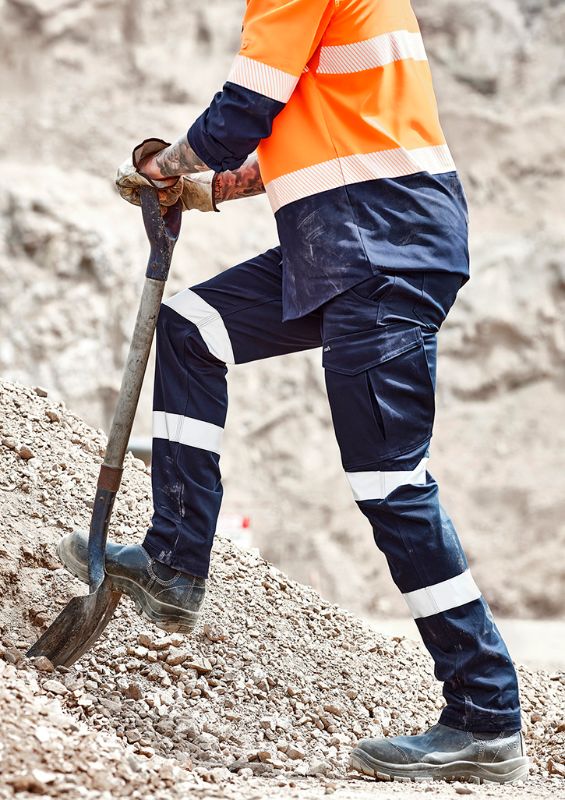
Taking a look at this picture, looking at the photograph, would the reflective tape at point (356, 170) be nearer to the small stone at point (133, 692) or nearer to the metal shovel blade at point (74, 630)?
the metal shovel blade at point (74, 630)

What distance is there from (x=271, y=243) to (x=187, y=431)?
333 inches

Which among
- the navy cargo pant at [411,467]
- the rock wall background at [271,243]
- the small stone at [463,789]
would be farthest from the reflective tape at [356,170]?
the rock wall background at [271,243]

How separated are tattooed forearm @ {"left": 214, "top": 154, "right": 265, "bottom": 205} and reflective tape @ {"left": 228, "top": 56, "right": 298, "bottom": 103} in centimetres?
55

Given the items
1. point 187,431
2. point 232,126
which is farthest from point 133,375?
point 232,126

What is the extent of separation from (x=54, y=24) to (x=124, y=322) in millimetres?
3857

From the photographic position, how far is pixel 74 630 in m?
2.84

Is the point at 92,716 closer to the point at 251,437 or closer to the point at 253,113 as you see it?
the point at 253,113

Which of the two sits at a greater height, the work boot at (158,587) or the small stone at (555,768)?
the work boot at (158,587)

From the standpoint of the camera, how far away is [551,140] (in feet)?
40.2

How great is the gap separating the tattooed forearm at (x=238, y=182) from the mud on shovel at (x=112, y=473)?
136 millimetres

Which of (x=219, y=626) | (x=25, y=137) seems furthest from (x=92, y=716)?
(x=25, y=137)

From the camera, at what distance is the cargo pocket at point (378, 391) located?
8.33 ft

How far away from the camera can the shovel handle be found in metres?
2.91

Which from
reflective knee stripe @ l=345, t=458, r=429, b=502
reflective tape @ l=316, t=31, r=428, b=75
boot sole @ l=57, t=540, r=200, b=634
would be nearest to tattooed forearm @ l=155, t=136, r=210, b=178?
reflective tape @ l=316, t=31, r=428, b=75
